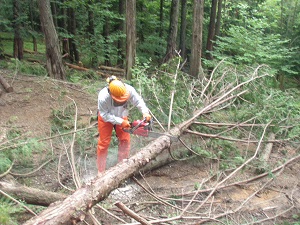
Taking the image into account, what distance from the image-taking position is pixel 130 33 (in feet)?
22.3

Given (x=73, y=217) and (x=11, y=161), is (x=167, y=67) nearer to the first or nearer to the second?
(x=11, y=161)

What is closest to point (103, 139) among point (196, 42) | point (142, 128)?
point (142, 128)

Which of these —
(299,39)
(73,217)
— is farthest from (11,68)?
(299,39)

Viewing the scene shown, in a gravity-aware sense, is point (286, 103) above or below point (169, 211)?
above

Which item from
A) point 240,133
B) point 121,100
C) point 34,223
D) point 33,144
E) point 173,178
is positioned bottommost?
point 173,178

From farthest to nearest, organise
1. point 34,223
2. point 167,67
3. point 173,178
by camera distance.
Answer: point 167,67 < point 173,178 < point 34,223

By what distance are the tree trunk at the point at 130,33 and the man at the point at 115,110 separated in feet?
8.64

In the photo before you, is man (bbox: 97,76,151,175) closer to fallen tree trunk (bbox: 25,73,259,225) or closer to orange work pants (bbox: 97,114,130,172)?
orange work pants (bbox: 97,114,130,172)

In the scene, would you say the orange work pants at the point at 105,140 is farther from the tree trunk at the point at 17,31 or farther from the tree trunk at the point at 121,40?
the tree trunk at the point at 121,40

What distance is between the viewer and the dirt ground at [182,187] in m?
3.58

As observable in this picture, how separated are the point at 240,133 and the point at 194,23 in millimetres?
3640

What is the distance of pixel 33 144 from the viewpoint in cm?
392

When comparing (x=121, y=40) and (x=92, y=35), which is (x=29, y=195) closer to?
(x=92, y=35)

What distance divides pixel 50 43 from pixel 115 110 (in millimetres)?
4466
